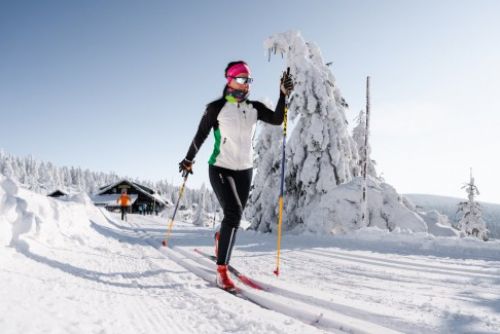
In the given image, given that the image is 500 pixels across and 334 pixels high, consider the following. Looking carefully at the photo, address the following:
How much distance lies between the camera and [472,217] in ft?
115

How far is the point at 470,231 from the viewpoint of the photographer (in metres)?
34.0

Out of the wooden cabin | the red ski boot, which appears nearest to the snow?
the red ski boot

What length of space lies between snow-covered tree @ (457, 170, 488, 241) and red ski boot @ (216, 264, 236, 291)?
37787 millimetres

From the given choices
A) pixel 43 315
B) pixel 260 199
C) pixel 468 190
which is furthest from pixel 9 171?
pixel 43 315

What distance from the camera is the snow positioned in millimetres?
2201

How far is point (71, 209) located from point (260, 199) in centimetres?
1505

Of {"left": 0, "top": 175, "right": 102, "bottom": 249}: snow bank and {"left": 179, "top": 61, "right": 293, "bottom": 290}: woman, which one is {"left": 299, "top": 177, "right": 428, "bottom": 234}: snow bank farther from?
{"left": 179, "top": 61, "right": 293, "bottom": 290}: woman

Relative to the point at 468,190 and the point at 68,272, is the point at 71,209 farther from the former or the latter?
the point at 468,190

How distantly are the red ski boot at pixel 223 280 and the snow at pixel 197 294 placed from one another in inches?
5.0

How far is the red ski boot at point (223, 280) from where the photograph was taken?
134 inches

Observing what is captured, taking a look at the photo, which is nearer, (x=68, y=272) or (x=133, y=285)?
(x=133, y=285)

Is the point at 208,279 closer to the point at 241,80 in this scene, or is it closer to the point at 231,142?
the point at 231,142

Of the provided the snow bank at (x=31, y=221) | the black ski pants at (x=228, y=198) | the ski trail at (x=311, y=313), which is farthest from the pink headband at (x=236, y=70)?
the snow bank at (x=31, y=221)

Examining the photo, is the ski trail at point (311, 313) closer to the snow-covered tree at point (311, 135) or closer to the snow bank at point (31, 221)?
the snow bank at point (31, 221)
